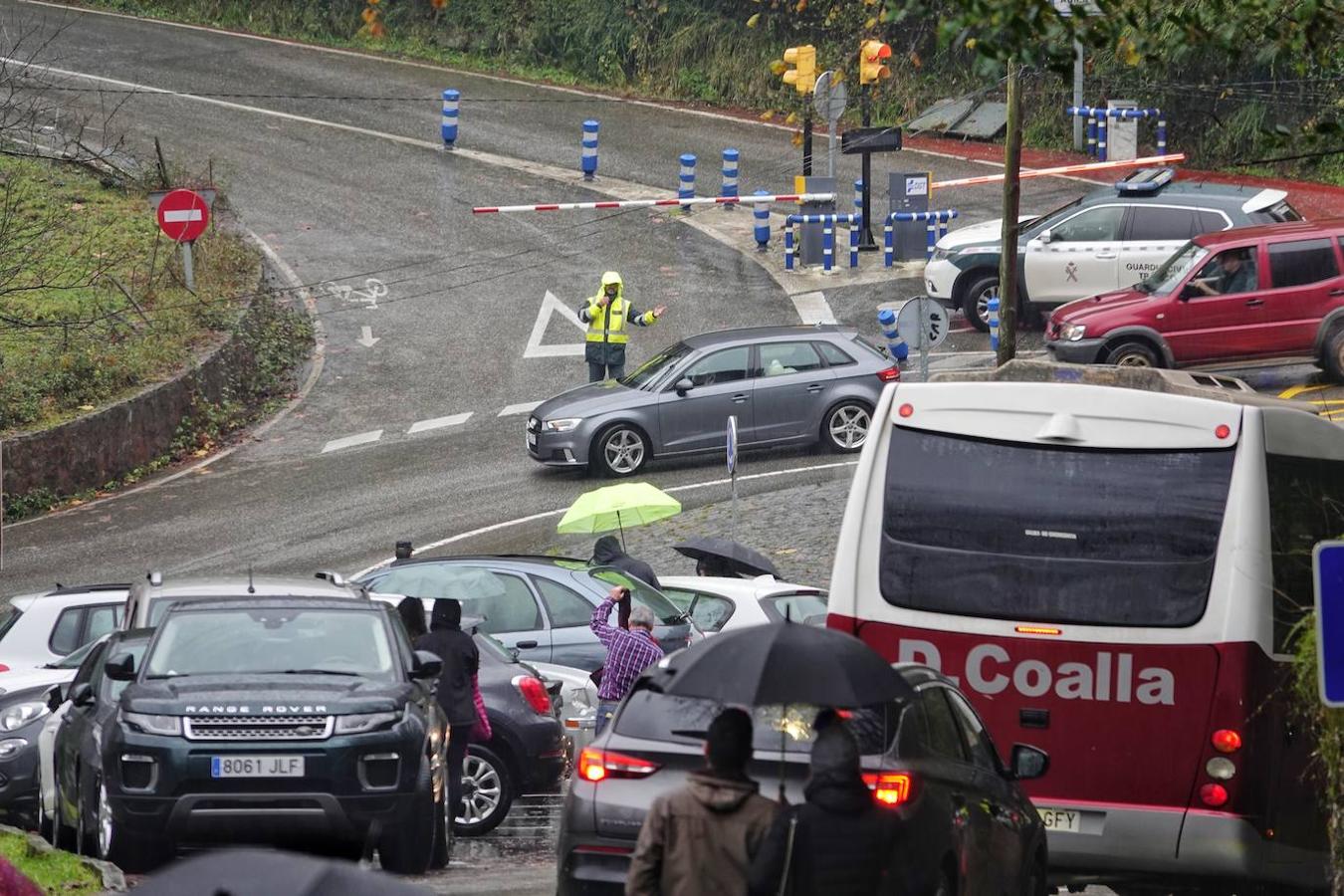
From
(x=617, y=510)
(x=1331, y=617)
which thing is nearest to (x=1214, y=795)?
(x=1331, y=617)

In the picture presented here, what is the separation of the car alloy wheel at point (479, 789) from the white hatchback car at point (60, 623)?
3469 millimetres

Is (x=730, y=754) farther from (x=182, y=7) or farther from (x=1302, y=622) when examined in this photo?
(x=182, y=7)

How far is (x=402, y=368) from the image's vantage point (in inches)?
1204

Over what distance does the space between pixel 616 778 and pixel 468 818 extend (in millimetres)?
4879

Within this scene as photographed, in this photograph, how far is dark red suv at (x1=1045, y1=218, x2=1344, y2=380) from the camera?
2511cm

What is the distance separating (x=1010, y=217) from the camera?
79.0ft

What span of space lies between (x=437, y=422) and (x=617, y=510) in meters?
9.78

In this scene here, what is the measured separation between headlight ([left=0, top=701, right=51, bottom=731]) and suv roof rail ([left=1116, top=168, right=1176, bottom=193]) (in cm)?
1890

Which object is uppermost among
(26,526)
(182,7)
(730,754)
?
(182,7)

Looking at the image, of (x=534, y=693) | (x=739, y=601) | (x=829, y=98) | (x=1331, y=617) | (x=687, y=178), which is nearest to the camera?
(x=1331, y=617)

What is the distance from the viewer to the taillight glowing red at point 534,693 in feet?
43.3

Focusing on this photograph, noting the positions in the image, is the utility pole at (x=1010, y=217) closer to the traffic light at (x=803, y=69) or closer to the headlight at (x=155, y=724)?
the traffic light at (x=803, y=69)

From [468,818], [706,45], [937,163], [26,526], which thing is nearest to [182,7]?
[706,45]

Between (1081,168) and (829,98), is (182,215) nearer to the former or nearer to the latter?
(829,98)
